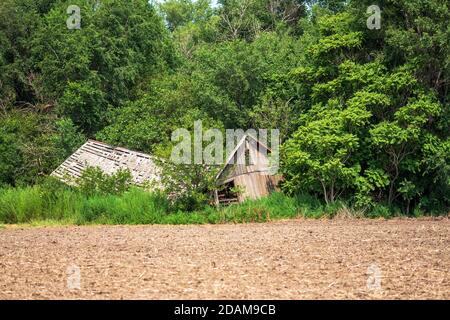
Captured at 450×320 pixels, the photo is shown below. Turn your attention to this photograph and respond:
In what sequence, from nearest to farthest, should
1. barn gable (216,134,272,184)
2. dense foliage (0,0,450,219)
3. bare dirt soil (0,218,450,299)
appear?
1. bare dirt soil (0,218,450,299)
2. dense foliage (0,0,450,219)
3. barn gable (216,134,272,184)

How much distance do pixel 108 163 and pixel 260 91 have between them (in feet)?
24.2

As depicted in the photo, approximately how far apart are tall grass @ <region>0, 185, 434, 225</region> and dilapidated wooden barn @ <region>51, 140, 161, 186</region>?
4.67 ft

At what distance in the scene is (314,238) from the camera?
1659 cm

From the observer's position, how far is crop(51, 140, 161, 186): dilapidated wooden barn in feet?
89.7

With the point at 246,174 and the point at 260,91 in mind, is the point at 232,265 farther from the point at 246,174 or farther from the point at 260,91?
the point at 260,91

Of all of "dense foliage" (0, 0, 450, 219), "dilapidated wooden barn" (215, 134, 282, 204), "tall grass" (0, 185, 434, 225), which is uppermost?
"dense foliage" (0, 0, 450, 219)

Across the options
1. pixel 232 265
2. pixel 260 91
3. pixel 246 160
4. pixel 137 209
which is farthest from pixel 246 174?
pixel 232 265

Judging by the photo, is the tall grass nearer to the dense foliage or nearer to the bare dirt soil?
the dense foliage

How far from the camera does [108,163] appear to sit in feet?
95.9

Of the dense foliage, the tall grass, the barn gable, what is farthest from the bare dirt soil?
the barn gable

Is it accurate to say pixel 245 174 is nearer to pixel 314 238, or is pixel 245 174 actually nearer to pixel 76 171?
pixel 76 171

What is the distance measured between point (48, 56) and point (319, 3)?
18.4 m

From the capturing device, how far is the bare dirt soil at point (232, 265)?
9.69 meters

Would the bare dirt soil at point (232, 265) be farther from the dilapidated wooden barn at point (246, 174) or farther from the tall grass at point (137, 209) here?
the dilapidated wooden barn at point (246, 174)
